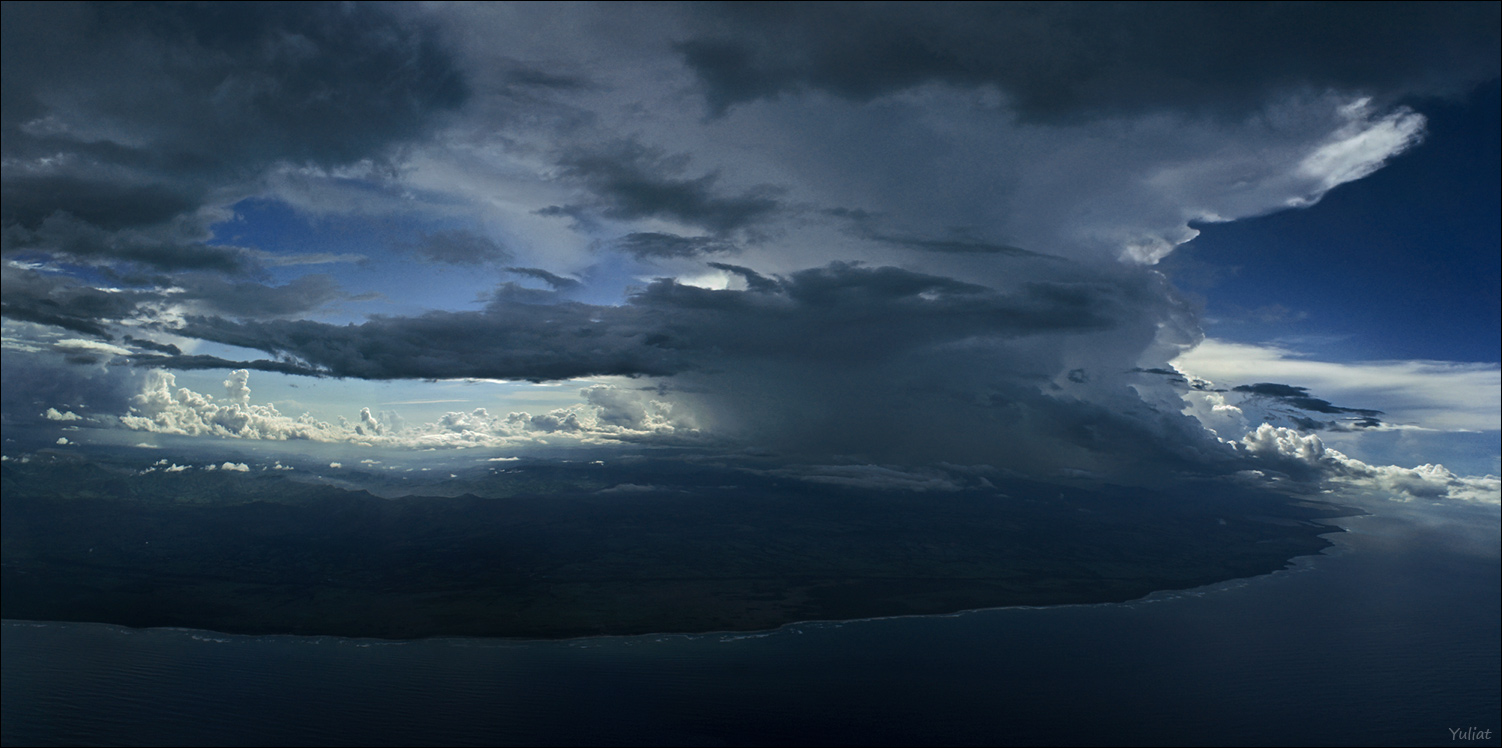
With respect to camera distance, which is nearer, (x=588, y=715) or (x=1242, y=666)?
(x=588, y=715)

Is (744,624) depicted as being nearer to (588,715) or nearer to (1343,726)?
(588,715)

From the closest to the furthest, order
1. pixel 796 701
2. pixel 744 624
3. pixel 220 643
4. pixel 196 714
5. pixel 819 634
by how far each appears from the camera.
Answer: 1. pixel 196 714
2. pixel 796 701
3. pixel 220 643
4. pixel 819 634
5. pixel 744 624

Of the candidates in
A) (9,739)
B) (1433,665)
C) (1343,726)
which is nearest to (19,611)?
(9,739)

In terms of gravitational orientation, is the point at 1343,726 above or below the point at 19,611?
above

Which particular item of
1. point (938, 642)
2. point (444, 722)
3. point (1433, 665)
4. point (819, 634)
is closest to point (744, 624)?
point (819, 634)

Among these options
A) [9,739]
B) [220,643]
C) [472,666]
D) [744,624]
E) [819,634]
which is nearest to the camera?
[9,739]

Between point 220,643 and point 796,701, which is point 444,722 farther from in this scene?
point 220,643
